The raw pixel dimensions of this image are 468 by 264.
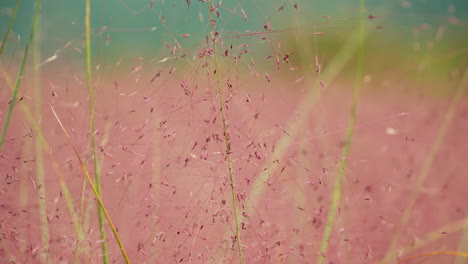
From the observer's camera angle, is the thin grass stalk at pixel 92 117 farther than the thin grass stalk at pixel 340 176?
No

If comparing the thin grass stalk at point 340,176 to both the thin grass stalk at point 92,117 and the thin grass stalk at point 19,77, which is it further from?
the thin grass stalk at point 19,77

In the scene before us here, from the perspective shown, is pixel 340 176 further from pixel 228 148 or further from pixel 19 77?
pixel 19 77

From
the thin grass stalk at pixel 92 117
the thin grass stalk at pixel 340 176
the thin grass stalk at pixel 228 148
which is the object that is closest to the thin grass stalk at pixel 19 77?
the thin grass stalk at pixel 92 117

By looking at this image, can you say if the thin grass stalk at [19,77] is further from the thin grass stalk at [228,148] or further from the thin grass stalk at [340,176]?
the thin grass stalk at [340,176]

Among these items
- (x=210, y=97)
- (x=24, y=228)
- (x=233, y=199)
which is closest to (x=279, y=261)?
(x=233, y=199)

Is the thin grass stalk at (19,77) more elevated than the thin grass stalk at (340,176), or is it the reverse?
the thin grass stalk at (19,77)

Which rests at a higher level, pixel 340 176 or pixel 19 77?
pixel 19 77

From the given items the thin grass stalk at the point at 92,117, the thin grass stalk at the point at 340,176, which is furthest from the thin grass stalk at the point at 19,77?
the thin grass stalk at the point at 340,176

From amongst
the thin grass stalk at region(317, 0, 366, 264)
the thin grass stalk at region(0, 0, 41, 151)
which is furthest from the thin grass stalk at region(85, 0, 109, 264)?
the thin grass stalk at region(317, 0, 366, 264)

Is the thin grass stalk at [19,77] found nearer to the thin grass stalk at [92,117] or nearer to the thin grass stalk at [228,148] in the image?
the thin grass stalk at [92,117]

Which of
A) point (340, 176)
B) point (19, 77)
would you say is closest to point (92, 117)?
point (19, 77)

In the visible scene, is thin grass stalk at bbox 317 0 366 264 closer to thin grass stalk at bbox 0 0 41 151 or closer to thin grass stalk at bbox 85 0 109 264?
thin grass stalk at bbox 85 0 109 264
